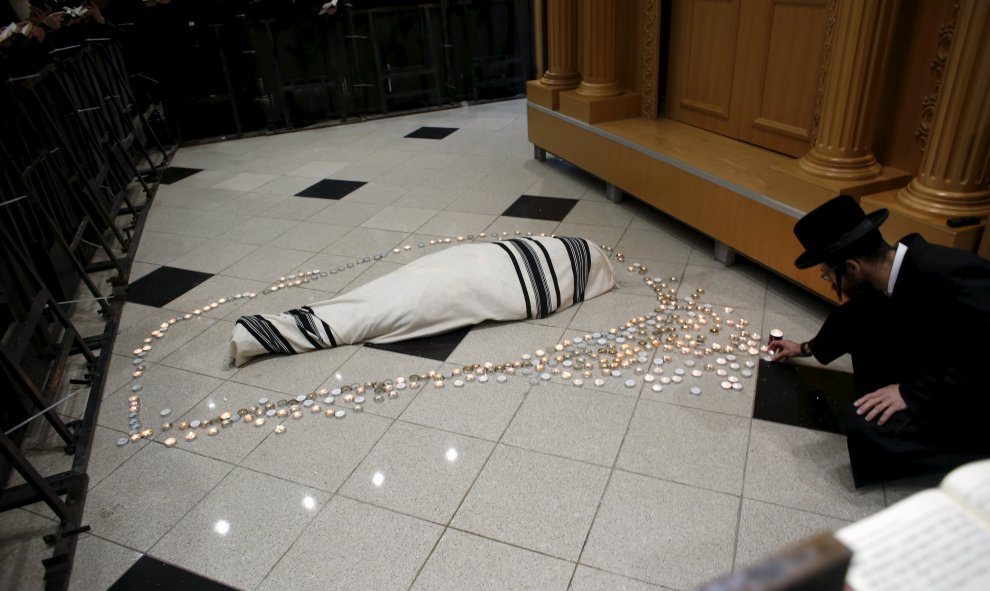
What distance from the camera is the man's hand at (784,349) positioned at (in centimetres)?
229

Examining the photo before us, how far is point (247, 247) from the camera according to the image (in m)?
3.83

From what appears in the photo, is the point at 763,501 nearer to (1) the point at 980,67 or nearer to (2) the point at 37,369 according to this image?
(1) the point at 980,67

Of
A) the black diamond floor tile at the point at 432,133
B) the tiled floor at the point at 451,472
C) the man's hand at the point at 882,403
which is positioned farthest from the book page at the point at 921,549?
the black diamond floor tile at the point at 432,133

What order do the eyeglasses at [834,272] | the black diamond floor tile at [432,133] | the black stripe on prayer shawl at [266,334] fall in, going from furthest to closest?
1. the black diamond floor tile at [432,133]
2. the black stripe on prayer shawl at [266,334]
3. the eyeglasses at [834,272]

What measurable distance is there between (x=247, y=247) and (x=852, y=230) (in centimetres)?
326

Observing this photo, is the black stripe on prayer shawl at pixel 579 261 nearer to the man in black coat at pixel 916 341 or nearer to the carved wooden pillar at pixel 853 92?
the carved wooden pillar at pixel 853 92

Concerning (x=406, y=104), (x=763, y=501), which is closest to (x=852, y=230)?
(x=763, y=501)

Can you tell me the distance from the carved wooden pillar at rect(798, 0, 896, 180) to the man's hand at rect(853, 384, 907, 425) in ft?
Answer: 3.76

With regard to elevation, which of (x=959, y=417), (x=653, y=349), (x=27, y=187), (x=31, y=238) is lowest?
(x=653, y=349)

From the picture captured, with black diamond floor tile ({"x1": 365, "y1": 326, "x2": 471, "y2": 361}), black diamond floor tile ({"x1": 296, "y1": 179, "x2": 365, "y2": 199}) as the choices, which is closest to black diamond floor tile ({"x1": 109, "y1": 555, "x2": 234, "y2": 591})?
black diamond floor tile ({"x1": 365, "y1": 326, "x2": 471, "y2": 361})

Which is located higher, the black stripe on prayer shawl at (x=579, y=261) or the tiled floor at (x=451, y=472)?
the black stripe on prayer shawl at (x=579, y=261)

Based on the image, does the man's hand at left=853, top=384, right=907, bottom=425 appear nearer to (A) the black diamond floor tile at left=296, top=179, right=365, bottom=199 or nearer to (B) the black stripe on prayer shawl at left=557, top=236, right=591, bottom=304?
(B) the black stripe on prayer shawl at left=557, top=236, right=591, bottom=304

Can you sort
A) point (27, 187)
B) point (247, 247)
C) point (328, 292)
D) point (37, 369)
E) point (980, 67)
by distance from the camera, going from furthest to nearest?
1. point (247, 247)
2. point (328, 292)
3. point (27, 187)
4. point (37, 369)
5. point (980, 67)

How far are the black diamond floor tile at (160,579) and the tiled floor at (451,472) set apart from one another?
0.6 inches
